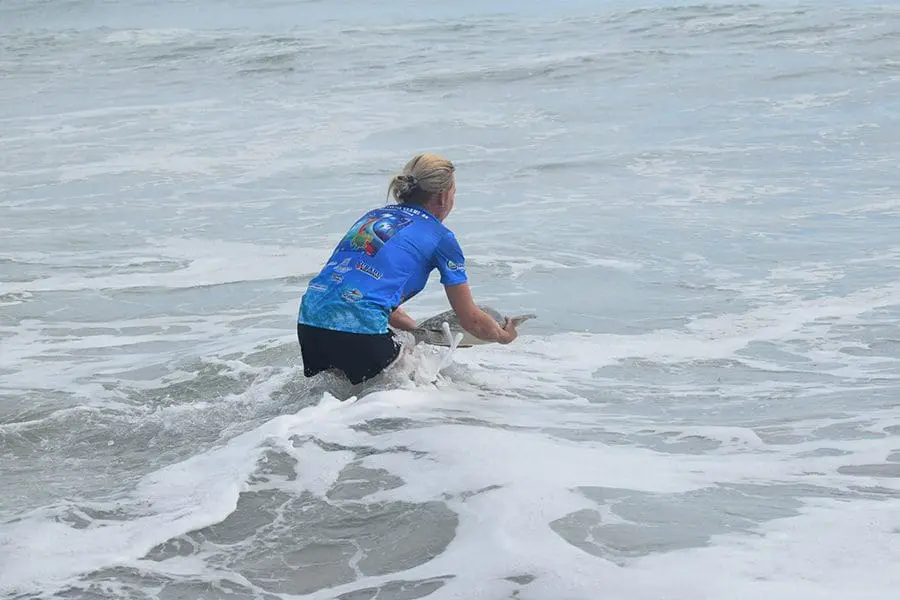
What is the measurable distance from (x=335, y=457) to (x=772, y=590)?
6.58 feet

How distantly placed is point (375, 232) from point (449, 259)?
0.35m

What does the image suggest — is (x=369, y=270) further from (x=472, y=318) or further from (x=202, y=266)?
(x=202, y=266)

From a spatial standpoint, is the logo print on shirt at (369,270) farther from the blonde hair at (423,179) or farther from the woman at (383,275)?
the blonde hair at (423,179)

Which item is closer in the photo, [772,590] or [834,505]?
[772,590]

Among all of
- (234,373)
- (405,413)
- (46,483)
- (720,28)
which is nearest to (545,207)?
(234,373)

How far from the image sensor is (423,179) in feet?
18.6

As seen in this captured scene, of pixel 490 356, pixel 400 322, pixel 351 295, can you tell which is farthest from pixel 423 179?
pixel 490 356

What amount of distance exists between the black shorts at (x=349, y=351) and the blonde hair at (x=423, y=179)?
644 mm

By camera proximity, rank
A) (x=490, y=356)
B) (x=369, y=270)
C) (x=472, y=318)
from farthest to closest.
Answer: (x=490, y=356) < (x=472, y=318) < (x=369, y=270)

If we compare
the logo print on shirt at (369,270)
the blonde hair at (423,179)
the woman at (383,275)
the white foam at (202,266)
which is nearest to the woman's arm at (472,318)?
the woman at (383,275)

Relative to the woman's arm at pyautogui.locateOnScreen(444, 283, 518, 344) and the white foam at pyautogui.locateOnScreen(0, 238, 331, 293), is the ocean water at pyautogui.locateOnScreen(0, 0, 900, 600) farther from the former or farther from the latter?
the woman's arm at pyautogui.locateOnScreen(444, 283, 518, 344)

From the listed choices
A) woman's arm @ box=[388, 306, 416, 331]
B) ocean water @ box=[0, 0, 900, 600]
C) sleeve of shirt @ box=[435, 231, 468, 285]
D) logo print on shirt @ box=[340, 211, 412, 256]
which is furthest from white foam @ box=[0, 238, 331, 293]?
sleeve of shirt @ box=[435, 231, 468, 285]

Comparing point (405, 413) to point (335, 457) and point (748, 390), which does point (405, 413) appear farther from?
point (748, 390)

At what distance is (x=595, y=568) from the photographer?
3.98m
